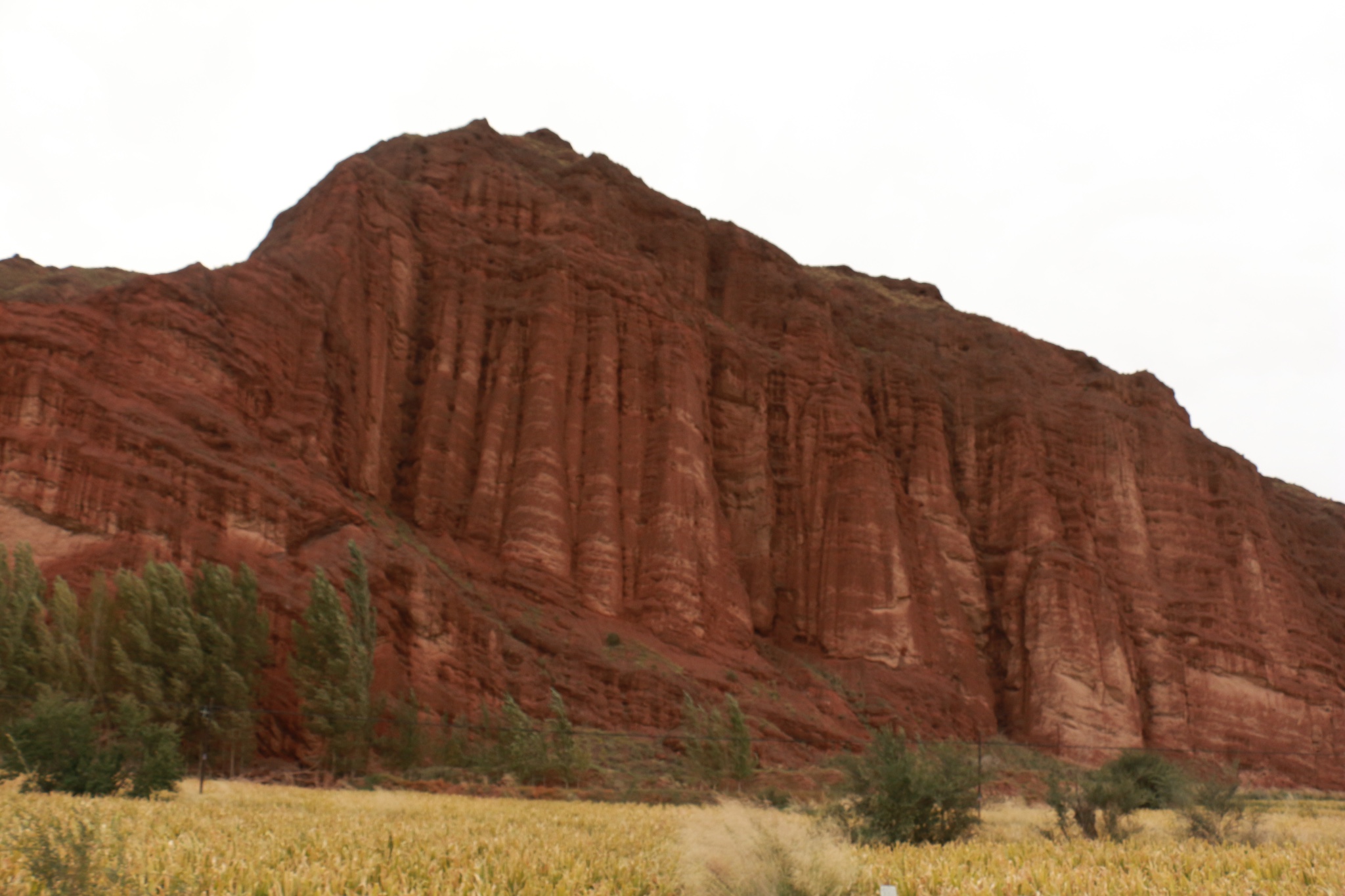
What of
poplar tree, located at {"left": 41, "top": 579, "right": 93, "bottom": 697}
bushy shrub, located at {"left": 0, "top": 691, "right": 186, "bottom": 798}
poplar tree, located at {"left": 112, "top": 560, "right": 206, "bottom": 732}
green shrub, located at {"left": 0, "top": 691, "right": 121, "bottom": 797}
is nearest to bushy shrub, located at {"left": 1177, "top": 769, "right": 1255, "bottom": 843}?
bushy shrub, located at {"left": 0, "top": 691, "right": 186, "bottom": 798}

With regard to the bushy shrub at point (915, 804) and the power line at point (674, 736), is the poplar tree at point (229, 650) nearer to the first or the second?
the power line at point (674, 736)

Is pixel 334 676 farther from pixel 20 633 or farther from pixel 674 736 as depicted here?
pixel 674 736

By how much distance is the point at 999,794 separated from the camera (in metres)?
42.7

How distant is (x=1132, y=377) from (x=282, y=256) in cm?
7233

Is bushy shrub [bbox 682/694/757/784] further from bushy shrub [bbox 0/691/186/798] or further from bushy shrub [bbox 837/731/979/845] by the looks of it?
bushy shrub [bbox 0/691/186/798]

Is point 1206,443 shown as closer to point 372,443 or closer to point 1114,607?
point 1114,607

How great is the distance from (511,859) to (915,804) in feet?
34.6

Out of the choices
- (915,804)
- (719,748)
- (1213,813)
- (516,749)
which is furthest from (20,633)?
(1213,813)

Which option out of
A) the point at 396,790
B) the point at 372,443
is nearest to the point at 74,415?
the point at 372,443

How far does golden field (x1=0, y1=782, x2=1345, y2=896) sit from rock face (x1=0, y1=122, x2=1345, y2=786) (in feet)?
71.0

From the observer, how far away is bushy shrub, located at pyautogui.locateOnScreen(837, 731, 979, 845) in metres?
19.1

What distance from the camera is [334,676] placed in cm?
3516

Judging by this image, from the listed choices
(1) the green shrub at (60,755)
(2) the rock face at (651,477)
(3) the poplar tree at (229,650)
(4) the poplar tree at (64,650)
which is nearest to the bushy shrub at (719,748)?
(2) the rock face at (651,477)

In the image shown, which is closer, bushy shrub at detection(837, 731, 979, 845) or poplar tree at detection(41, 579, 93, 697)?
bushy shrub at detection(837, 731, 979, 845)
